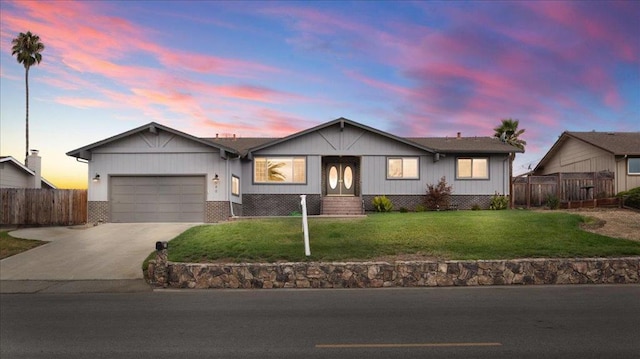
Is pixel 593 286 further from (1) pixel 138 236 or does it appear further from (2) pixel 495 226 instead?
(1) pixel 138 236

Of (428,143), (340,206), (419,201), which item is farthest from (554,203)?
(340,206)

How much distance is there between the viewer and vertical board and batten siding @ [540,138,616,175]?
33675 mm

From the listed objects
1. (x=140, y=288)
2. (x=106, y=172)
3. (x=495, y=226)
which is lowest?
(x=140, y=288)

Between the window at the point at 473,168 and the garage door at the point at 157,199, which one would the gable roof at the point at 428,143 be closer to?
the window at the point at 473,168

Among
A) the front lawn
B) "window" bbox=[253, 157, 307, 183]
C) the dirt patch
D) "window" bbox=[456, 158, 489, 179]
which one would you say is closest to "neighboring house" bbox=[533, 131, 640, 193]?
"window" bbox=[456, 158, 489, 179]

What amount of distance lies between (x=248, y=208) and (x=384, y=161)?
318 inches

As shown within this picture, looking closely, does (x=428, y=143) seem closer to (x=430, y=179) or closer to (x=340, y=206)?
(x=430, y=179)

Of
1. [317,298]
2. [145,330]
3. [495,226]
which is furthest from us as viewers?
[495,226]

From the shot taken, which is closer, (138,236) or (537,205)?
(138,236)

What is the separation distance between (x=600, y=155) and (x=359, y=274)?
2662 centimetres

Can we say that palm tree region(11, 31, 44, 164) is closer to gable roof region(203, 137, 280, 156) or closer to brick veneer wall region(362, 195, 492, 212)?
gable roof region(203, 137, 280, 156)

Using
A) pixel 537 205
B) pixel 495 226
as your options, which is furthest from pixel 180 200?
pixel 537 205

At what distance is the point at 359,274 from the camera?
14.2 metres

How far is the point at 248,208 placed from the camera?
A: 29.4m
